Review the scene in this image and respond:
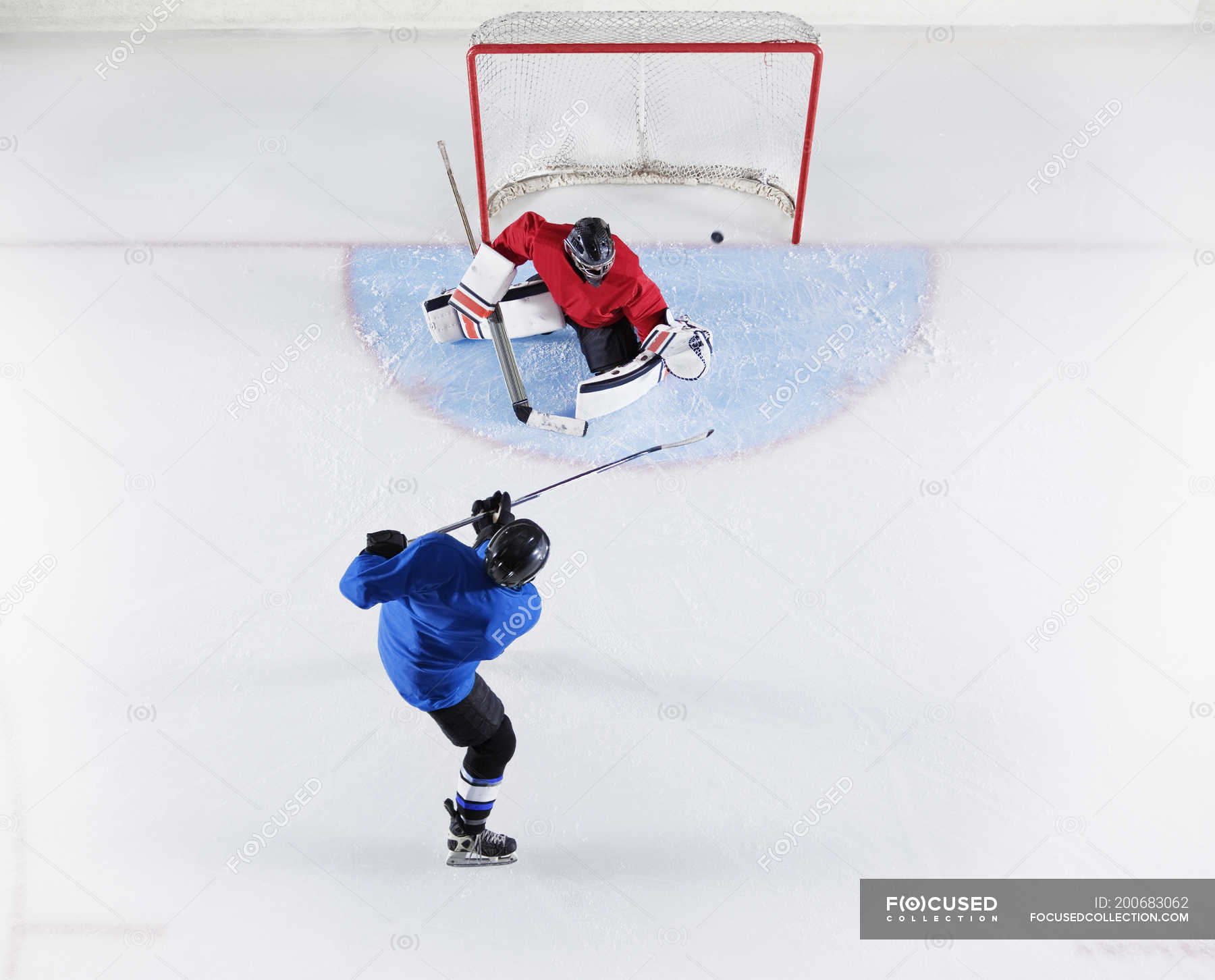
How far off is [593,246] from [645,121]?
1.34 metres

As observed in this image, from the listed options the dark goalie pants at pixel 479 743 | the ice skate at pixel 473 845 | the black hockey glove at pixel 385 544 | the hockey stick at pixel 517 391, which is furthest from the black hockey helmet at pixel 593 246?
the ice skate at pixel 473 845

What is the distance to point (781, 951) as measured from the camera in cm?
302

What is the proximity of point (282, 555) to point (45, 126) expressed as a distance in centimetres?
262

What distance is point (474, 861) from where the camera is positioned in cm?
306

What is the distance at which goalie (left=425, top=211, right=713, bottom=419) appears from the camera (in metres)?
3.62

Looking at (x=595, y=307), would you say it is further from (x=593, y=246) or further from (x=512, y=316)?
(x=512, y=316)

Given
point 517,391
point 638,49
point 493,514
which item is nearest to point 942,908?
point 493,514

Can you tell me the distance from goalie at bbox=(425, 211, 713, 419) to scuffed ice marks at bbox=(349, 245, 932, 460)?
0.51 feet

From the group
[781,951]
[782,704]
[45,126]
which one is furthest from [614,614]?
[45,126]

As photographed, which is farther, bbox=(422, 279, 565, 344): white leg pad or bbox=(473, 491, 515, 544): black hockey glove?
bbox=(422, 279, 565, 344): white leg pad

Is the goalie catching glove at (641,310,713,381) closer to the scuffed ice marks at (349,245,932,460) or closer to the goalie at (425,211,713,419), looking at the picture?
the goalie at (425,211,713,419)

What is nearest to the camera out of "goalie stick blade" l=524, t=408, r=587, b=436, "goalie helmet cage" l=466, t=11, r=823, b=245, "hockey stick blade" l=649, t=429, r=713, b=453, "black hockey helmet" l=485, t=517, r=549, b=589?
"black hockey helmet" l=485, t=517, r=549, b=589

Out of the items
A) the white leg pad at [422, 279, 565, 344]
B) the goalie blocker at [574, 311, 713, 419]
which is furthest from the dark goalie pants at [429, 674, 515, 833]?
the white leg pad at [422, 279, 565, 344]

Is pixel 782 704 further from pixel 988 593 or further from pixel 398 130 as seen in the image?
pixel 398 130
